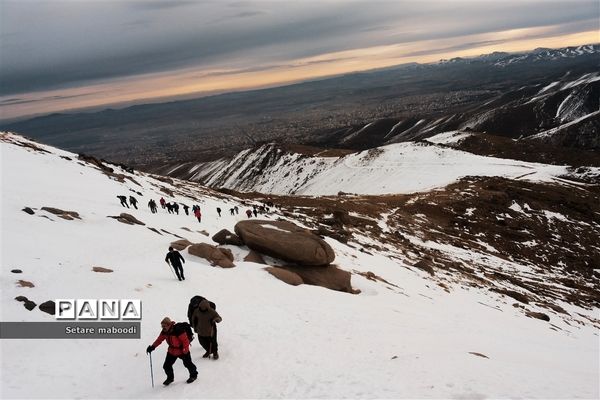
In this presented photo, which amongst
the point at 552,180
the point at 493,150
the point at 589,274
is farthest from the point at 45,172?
the point at 493,150

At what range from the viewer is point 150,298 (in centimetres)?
1597

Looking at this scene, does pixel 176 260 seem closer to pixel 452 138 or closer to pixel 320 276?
pixel 320 276

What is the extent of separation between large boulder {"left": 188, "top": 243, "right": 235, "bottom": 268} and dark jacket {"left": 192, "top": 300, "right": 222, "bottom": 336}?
9.74 meters

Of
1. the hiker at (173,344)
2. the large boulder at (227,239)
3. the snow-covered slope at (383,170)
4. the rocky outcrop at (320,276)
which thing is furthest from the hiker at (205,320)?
the snow-covered slope at (383,170)

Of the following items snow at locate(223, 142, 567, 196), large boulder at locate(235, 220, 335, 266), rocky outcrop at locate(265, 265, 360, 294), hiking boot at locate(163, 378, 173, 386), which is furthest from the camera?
snow at locate(223, 142, 567, 196)

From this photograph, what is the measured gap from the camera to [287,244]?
78.7 feet

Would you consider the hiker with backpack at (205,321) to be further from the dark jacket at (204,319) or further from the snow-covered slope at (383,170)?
the snow-covered slope at (383,170)

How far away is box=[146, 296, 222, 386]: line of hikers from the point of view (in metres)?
10.5

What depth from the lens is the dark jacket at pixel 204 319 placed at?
1186 cm

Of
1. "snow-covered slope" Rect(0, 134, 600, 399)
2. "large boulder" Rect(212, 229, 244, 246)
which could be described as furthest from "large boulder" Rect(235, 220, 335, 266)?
"snow-covered slope" Rect(0, 134, 600, 399)

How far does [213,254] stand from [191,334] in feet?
38.1

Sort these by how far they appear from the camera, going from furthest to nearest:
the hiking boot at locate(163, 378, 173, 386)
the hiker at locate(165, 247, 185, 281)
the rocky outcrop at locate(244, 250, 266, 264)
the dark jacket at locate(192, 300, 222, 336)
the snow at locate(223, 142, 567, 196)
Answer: the snow at locate(223, 142, 567, 196) < the rocky outcrop at locate(244, 250, 266, 264) < the hiker at locate(165, 247, 185, 281) < the dark jacket at locate(192, 300, 222, 336) < the hiking boot at locate(163, 378, 173, 386)

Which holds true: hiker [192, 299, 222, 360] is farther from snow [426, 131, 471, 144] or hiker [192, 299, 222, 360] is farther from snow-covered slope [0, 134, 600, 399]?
snow [426, 131, 471, 144]

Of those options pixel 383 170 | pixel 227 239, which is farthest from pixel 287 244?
pixel 383 170
